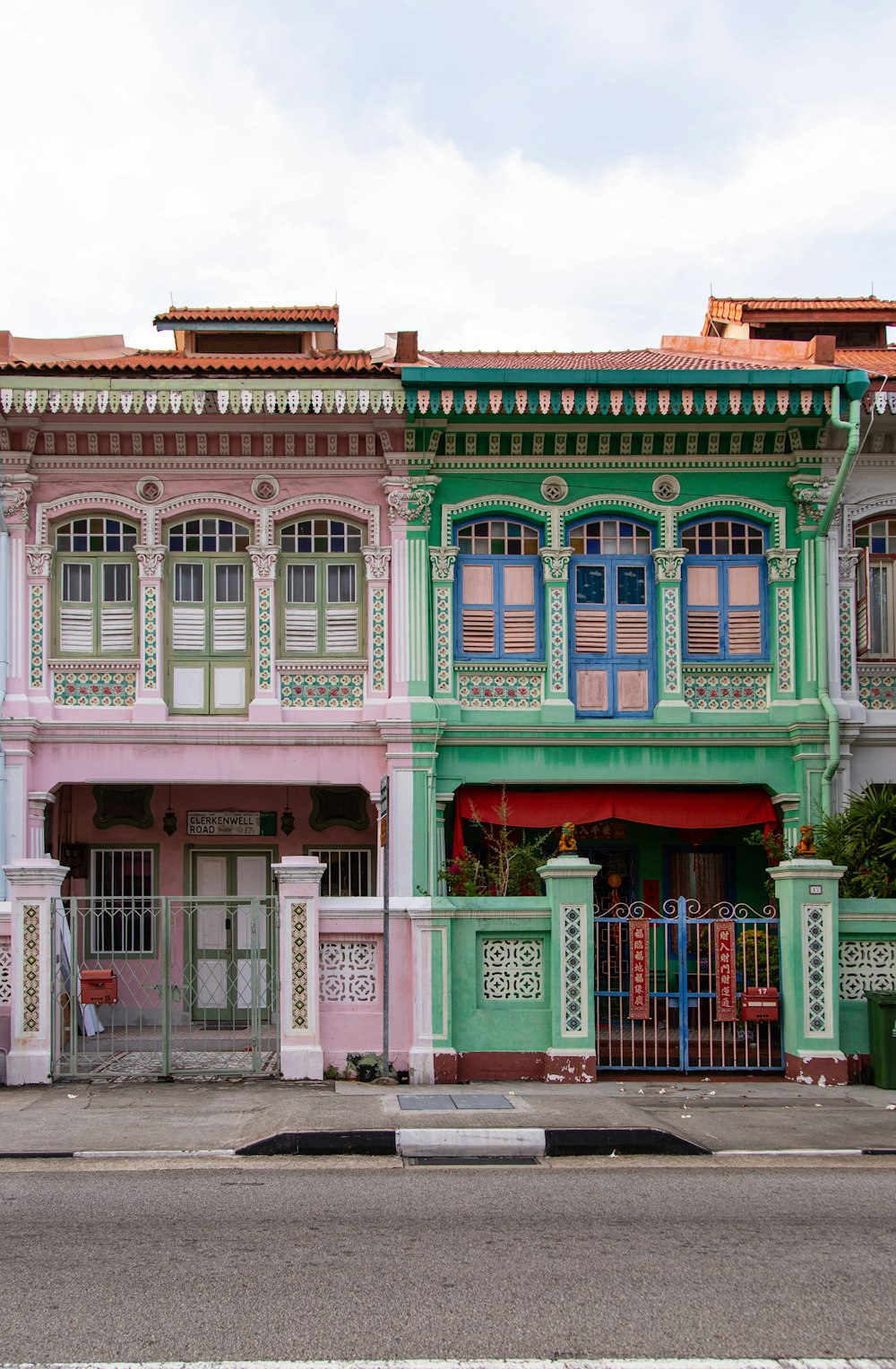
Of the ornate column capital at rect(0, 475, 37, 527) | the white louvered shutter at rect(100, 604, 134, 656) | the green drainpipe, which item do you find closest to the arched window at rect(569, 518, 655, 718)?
the green drainpipe

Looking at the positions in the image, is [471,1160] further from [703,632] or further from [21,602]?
[21,602]

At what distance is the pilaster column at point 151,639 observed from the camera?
18.1 meters

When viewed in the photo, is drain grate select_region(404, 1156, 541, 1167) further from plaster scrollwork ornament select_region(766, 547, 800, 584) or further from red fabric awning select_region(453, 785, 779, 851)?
plaster scrollwork ornament select_region(766, 547, 800, 584)

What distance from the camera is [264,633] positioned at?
18.4 m

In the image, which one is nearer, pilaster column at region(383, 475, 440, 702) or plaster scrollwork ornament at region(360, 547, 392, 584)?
pilaster column at region(383, 475, 440, 702)

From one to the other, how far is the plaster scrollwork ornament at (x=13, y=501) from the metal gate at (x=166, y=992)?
16.9ft

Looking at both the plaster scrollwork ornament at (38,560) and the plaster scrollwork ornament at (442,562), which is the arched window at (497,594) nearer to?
the plaster scrollwork ornament at (442,562)

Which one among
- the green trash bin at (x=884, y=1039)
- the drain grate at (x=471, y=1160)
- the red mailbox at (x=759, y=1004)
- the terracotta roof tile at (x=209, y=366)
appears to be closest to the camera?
the drain grate at (x=471, y=1160)

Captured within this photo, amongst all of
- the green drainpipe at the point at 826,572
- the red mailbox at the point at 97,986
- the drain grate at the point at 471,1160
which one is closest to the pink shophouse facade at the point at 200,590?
the red mailbox at the point at 97,986

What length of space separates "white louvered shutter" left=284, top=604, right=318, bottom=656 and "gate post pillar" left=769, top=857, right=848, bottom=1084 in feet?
23.6

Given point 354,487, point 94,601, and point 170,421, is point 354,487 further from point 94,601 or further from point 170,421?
point 94,601

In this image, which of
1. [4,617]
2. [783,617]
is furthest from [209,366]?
[783,617]

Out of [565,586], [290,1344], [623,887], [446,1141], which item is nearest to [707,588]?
[565,586]

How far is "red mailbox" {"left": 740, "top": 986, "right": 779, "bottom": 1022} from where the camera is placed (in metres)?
14.0
